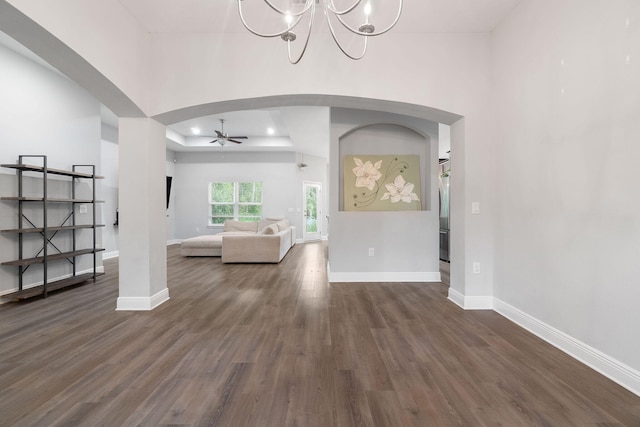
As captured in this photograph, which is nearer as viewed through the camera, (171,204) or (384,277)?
(384,277)

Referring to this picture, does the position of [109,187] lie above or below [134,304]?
above

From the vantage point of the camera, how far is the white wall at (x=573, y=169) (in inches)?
68.0

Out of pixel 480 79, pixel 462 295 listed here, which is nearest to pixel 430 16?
pixel 480 79

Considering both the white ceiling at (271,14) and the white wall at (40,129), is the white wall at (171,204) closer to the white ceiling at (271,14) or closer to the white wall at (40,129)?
the white wall at (40,129)

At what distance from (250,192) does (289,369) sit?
7.73m

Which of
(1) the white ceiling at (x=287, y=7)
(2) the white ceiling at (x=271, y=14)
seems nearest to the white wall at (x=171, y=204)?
(2) the white ceiling at (x=271, y=14)

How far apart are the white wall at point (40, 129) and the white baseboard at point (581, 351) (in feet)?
19.3

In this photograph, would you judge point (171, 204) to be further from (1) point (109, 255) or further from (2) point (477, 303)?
(2) point (477, 303)

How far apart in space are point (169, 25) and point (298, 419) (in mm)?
3718

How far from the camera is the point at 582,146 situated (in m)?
2.00

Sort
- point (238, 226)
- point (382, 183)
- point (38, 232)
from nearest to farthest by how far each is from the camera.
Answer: point (38, 232)
point (382, 183)
point (238, 226)

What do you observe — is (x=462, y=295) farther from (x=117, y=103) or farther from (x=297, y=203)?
(x=297, y=203)

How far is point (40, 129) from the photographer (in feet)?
12.7

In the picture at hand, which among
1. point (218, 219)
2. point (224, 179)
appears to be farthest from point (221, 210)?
point (224, 179)
